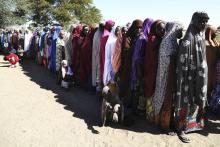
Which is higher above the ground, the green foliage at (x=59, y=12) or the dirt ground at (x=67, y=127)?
the green foliage at (x=59, y=12)

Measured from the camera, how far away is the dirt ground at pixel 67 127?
5656 mm

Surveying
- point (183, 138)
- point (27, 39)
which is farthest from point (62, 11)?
point (183, 138)

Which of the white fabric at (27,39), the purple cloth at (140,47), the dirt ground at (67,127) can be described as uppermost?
the purple cloth at (140,47)

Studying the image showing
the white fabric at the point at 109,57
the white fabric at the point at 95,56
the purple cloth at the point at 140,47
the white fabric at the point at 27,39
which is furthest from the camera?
the white fabric at the point at 27,39

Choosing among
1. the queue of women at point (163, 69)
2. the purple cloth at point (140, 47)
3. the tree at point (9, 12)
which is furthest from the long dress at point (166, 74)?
the tree at point (9, 12)

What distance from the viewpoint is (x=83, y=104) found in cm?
798

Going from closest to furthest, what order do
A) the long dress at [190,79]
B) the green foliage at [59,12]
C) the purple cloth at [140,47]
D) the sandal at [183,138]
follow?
1. the long dress at [190,79]
2. the sandal at [183,138]
3. the purple cloth at [140,47]
4. the green foliage at [59,12]

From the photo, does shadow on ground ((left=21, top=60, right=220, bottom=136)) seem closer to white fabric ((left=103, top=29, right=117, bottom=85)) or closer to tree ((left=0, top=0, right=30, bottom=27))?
white fabric ((left=103, top=29, right=117, bottom=85))

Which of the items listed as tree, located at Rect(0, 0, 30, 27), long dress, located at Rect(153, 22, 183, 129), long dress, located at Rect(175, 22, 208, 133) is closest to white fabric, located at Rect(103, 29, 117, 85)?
long dress, located at Rect(153, 22, 183, 129)

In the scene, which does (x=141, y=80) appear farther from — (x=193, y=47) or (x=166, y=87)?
(x=193, y=47)

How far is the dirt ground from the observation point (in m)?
5.66

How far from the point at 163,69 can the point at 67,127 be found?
7.34ft

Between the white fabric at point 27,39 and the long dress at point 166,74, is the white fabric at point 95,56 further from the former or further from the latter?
the white fabric at point 27,39

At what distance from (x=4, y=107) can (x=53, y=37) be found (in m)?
4.88
